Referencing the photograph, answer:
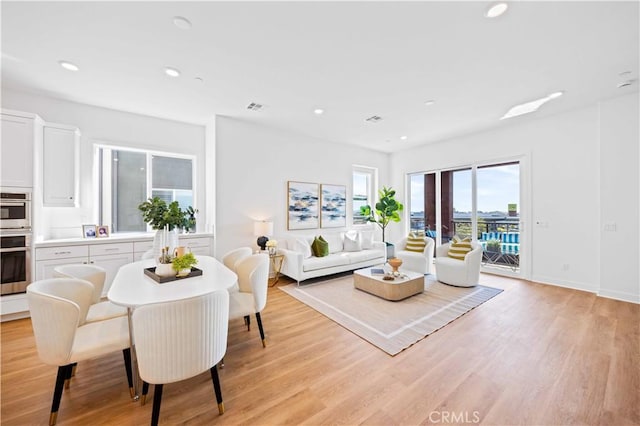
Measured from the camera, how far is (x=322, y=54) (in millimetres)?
2588

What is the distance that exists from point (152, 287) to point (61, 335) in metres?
0.52

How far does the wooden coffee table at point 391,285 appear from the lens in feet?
11.6

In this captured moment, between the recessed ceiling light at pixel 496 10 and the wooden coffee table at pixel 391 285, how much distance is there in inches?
122

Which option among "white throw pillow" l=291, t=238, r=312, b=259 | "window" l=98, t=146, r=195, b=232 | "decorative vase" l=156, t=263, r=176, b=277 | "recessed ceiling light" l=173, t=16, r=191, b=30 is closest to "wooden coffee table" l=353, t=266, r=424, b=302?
"white throw pillow" l=291, t=238, r=312, b=259

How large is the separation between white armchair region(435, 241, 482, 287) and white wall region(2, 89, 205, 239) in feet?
17.5

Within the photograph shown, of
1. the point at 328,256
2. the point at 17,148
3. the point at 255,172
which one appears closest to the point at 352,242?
the point at 328,256

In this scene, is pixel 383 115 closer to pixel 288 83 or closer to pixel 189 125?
pixel 288 83

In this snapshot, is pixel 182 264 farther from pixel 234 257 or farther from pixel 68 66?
pixel 68 66

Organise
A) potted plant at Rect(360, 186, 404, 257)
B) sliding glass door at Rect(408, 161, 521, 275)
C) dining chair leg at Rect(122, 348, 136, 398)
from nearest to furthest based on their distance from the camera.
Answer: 1. dining chair leg at Rect(122, 348, 136, 398)
2. sliding glass door at Rect(408, 161, 521, 275)
3. potted plant at Rect(360, 186, 404, 257)

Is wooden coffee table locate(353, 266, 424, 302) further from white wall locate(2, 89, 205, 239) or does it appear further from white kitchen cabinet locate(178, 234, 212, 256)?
white wall locate(2, 89, 205, 239)

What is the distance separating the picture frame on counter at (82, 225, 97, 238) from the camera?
3688 millimetres

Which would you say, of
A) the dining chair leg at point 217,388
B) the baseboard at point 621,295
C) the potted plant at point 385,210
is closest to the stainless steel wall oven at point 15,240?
the dining chair leg at point 217,388

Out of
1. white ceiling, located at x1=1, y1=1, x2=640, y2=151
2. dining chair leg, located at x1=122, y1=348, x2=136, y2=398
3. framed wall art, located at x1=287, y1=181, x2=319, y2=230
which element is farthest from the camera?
framed wall art, located at x1=287, y1=181, x2=319, y2=230

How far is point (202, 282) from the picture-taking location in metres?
2.04
